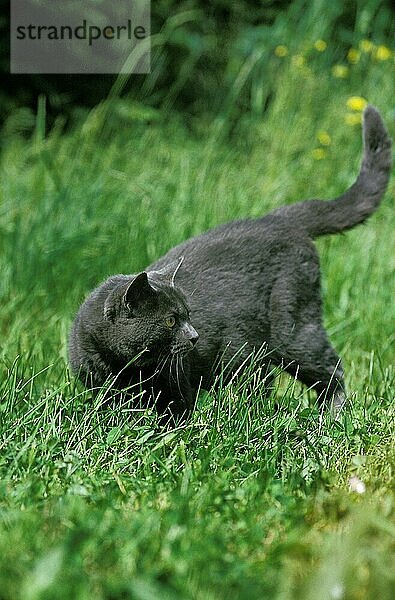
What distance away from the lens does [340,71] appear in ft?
17.1

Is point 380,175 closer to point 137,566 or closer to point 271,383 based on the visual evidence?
point 271,383

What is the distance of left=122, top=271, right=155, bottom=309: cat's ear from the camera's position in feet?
8.29

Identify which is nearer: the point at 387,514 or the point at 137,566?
the point at 137,566

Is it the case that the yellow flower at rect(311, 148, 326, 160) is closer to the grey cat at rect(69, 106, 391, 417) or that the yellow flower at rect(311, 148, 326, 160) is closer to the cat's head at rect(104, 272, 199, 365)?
the grey cat at rect(69, 106, 391, 417)

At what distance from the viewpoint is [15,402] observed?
254 cm

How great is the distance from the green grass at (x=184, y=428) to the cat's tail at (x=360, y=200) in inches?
21.4

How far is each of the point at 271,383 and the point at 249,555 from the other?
1173mm

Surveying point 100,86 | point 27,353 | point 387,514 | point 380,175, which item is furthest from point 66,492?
point 100,86

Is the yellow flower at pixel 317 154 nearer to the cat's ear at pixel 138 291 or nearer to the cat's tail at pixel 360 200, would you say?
the cat's tail at pixel 360 200

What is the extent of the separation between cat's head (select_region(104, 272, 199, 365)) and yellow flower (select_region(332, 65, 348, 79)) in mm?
3071

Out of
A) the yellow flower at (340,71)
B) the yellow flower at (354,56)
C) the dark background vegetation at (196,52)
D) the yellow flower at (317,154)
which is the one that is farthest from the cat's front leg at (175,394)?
the dark background vegetation at (196,52)

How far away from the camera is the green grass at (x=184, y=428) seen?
1668 millimetres

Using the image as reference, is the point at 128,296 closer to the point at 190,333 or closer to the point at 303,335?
the point at 190,333

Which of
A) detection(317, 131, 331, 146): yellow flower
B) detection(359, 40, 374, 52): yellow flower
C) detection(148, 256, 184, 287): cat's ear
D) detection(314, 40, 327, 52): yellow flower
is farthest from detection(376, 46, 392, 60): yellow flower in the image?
detection(148, 256, 184, 287): cat's ear
